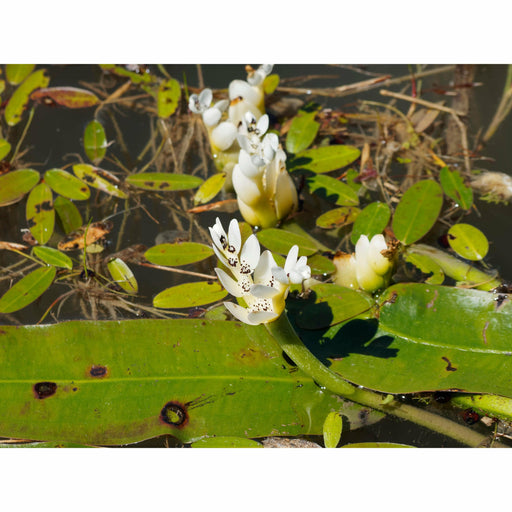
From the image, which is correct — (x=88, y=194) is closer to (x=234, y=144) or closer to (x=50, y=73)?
(x=234, y=144)

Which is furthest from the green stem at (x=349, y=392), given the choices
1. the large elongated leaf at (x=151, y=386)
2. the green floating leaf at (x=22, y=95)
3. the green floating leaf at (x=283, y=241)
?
the green floating leaf at (x=22, y=95)

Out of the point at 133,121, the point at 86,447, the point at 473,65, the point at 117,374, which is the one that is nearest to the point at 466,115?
the point at 473,65

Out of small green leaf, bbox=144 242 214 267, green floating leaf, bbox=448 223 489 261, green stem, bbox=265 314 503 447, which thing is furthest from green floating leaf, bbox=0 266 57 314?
green floating leaf, bbox=448 223 489 261

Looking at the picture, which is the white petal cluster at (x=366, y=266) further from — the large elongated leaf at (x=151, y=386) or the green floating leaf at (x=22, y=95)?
the green floating leaf at (x=22, y=95)

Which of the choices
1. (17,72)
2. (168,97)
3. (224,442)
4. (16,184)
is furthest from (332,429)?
(17,72)

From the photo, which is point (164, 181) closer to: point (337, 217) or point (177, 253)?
point (177, 253)

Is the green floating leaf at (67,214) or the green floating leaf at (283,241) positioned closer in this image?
the green floating leaf at (283,241)
